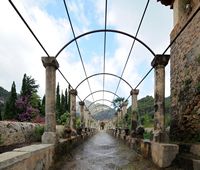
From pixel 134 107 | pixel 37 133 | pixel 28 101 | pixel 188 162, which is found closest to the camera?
pixel 188 162

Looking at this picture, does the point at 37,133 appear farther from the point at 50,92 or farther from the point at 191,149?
the point at 191,149

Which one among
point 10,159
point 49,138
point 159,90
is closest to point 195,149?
point 159,90

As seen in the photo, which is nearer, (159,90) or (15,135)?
(15,135)

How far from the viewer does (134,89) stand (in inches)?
628

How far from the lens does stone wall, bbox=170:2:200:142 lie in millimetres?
9820

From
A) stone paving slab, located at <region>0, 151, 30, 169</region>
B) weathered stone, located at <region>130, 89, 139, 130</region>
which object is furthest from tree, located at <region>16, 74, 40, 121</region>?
stone paving slab, located at <region>0, 151, 30, 169</region>

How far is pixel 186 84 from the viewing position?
10.8 metres

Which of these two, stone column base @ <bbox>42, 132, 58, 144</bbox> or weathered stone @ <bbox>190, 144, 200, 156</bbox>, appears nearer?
weathered stone @ <bbox>190, 144, 200, 156</bbox>

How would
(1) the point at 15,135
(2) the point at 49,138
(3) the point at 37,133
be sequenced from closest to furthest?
(2) the point at 49,138
(1) the point at 15,135
(3) the point at 37,133

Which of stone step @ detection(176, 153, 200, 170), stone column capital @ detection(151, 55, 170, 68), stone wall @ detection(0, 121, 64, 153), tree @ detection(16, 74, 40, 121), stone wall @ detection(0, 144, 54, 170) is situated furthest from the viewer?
tree @ detection(16, 74, 40, 121)

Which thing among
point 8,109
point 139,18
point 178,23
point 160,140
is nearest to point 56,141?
point 160,140

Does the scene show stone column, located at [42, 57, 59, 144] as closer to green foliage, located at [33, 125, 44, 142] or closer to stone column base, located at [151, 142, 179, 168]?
green foliage, located at [33, 125, 44, 142]

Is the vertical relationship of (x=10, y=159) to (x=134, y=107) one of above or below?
below

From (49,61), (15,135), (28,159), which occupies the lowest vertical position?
(28,159)
